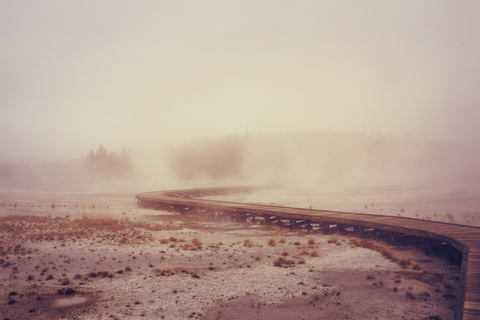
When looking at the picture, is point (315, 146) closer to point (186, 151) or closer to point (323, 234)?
point (186, 151)

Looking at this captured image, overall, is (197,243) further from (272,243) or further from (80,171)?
(80,171)

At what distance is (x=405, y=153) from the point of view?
198500 mm

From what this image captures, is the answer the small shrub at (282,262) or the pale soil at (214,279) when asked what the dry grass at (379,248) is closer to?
the pale soil at (214,279)

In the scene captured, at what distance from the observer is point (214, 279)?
11.8m

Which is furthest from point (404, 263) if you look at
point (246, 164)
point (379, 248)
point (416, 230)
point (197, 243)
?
point (246, 164)

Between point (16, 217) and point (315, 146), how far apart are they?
574ft

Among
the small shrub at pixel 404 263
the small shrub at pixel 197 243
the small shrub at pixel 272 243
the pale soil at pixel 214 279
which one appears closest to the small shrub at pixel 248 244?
the pale soil at pixel 214 279

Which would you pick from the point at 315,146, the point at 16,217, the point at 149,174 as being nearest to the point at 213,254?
the point at 16,217

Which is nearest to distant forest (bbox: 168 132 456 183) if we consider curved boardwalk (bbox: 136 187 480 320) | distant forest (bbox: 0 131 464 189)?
distant forest (bbox: 0 131 464 189)

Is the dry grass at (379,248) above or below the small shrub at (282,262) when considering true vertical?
above

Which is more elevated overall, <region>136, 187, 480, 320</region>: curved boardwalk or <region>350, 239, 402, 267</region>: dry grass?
<region>136, 187, 480, 320</region>: curved boardwalk

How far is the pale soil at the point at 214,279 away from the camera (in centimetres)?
916

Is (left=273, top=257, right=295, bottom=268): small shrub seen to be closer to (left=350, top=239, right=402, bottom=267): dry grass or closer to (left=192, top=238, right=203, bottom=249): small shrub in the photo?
(left=350, top=239, right=402, bottom=267): dry grass

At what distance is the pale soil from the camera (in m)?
9.16
